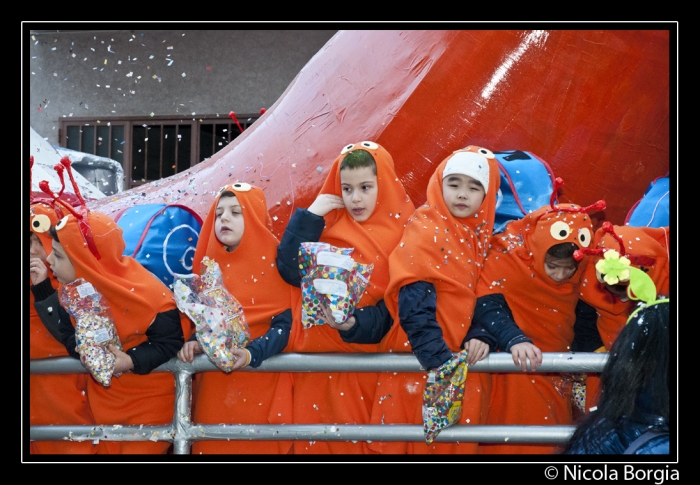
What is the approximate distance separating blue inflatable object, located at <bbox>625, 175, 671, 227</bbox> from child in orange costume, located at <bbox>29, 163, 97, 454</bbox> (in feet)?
5.56

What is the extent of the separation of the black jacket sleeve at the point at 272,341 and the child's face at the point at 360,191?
0.35m

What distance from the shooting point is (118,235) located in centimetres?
225

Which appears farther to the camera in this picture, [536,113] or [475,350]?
[536,113]

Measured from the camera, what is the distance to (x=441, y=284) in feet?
7.01

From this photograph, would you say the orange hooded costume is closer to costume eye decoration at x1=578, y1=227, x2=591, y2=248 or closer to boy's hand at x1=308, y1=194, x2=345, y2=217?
boy's hand at x1=308, y1=194, x2=345, y2=217

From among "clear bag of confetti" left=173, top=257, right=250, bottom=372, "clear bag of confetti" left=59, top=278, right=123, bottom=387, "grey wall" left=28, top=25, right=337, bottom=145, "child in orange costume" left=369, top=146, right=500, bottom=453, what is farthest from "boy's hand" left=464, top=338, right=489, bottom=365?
"grey wall" left=28, top=25, right=337, bottom=145

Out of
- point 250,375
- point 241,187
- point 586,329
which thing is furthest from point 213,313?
point 586,329

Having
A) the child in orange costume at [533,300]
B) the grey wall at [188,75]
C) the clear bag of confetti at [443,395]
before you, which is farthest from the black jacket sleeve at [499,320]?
the grey wall at [188,75]

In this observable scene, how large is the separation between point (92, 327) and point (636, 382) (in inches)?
55.1

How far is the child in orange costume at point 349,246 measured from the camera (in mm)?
2217

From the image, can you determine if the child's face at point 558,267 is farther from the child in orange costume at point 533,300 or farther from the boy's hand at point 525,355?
the boy's hand at point 525,355

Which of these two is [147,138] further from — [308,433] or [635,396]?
[635,396]
